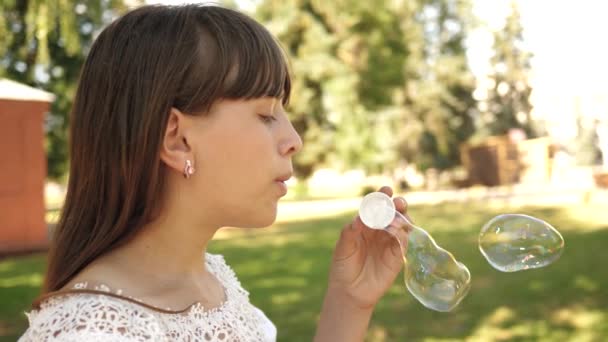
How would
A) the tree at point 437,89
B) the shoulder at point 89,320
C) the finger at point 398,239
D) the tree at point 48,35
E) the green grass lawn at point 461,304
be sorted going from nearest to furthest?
1. the shoulder at point 89,320
2. the finger at point 398,239
3. the tree at point 48,35
4. the green grass lawn at point 461,304
5. the tree at point 437,89

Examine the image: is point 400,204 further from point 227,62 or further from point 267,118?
point 227,62

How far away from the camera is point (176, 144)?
1273 mm

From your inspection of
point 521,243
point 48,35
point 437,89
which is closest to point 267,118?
point 521,243

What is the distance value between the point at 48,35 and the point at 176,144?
4705 mm

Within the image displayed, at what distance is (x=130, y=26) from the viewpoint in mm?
1308

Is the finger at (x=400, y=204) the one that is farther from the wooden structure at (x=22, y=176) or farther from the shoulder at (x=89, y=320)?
the wooden structure at (x=22, y=176)

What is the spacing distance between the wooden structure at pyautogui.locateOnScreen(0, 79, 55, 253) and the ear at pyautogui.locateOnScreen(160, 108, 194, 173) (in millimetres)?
7410

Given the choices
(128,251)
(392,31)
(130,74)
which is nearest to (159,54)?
(130,74)

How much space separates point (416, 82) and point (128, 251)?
30.7 m

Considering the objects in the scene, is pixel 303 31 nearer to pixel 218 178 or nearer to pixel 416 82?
pixel 416 82

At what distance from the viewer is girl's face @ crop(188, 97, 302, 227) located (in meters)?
1.27

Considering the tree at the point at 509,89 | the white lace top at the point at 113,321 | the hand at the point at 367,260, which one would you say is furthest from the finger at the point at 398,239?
the tree at the point at 509,89

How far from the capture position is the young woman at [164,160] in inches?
48.7

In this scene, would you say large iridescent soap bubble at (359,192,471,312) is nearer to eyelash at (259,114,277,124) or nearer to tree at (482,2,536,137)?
eyelash at (259,114,277,124)
